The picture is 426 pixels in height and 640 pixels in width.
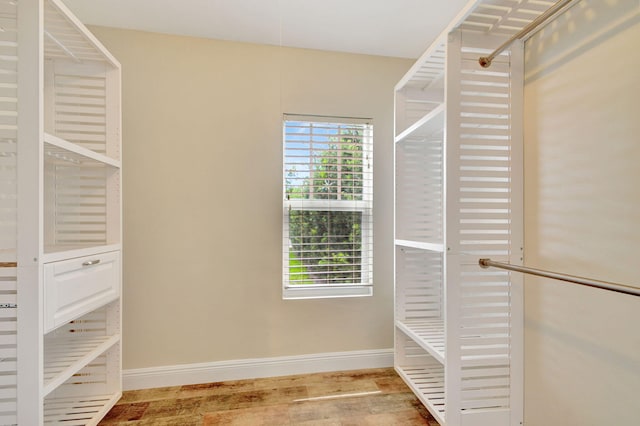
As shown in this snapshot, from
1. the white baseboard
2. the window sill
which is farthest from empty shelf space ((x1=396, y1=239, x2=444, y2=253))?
the white baseboard

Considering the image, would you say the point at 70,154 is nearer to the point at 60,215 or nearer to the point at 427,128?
the point at 60,215

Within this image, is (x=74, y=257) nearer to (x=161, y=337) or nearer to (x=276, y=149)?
(x=161, y=337)

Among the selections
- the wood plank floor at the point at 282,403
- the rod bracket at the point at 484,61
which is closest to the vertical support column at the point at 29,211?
the wood plank floor at the point at 282,403

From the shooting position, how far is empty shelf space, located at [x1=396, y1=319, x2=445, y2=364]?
4.86 feet

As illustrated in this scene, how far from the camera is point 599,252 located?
1.07m

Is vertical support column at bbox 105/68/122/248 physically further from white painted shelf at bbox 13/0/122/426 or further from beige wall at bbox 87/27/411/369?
beige wall at bbox 87/27/411/369

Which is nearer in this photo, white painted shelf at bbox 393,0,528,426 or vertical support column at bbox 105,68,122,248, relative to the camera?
white painted shelf at bbox 393,0,528,426

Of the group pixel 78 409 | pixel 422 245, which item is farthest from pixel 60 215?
pixel 422 245

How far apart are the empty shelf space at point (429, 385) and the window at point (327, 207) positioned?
606 millimetres

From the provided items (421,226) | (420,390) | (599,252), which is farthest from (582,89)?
(420,390)

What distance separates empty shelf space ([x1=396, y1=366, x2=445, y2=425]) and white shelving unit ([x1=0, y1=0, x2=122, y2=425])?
162cm

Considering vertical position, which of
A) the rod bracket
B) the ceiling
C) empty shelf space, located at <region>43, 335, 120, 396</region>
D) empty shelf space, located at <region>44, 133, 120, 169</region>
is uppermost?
the ceiling

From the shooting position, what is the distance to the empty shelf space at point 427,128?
4.84 ft

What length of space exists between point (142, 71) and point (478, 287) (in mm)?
2321
